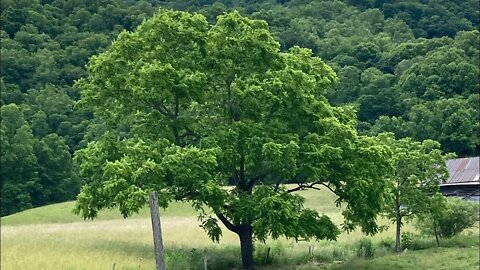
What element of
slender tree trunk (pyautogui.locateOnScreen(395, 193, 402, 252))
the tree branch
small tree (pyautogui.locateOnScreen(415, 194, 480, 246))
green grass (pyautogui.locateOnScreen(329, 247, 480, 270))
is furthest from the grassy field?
the tree branch

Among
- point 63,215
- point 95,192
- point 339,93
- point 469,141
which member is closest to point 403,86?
point 339,93

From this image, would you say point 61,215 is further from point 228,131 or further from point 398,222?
point 228,131

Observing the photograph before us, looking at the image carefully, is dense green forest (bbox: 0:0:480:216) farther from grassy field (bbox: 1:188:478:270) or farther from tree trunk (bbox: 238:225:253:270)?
tree trunk (bbox: 238:225:253:270)

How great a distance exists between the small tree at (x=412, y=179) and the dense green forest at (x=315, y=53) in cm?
2269

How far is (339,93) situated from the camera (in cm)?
9594

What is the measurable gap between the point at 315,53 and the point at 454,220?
78.5 m

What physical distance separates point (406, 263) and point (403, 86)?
69920 millimetres

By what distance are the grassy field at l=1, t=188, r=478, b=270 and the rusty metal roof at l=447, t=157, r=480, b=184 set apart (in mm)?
13596

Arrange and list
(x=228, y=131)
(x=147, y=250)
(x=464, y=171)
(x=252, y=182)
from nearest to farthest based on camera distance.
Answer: (x=228, y=131) < (x=252, y=182) < (x=147, y=250) < (x=464, y=171)

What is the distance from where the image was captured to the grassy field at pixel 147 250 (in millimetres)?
27500

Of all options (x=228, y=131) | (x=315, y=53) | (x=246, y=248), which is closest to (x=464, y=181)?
(x=246, y=248)

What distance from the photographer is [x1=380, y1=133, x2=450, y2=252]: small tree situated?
3353cm

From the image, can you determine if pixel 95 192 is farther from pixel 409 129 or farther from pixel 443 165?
pixel 409 129

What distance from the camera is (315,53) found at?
11356 centimetres
